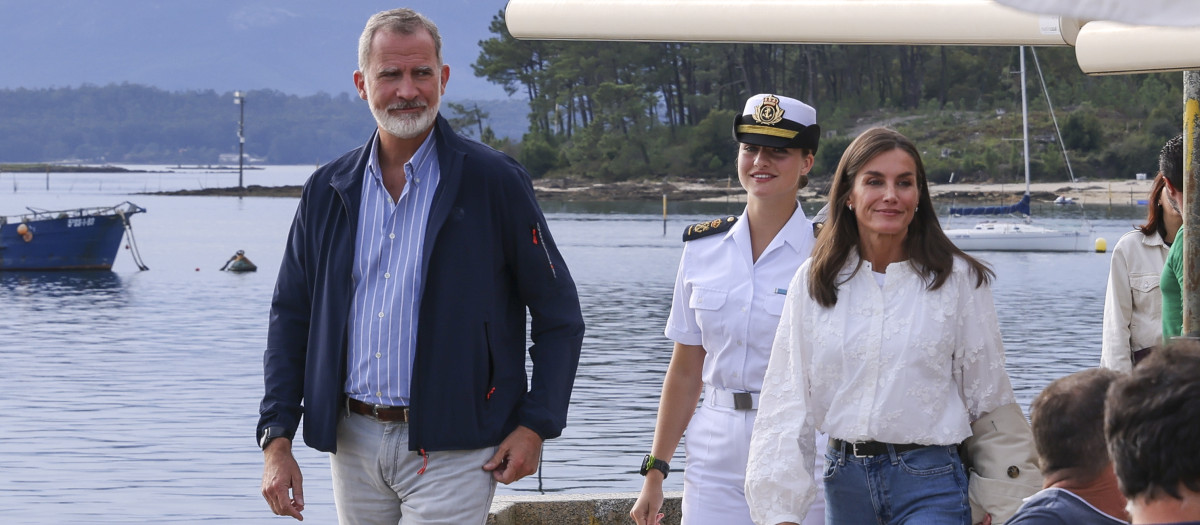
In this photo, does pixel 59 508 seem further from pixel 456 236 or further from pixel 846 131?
pixel 846 131

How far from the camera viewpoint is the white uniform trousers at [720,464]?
3295mm

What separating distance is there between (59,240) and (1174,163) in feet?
140

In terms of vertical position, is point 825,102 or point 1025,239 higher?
point 825,102

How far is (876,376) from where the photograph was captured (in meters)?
2.78

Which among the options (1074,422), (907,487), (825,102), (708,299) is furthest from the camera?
(825,102)

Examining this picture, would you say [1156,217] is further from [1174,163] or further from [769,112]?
[769,112]

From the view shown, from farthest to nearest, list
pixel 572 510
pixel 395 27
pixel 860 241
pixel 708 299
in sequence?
pixel 572 510, pixel 708 299, pixel 395 27, pixel 860 241

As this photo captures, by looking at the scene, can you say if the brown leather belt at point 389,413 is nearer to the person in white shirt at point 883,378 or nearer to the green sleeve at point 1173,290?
the person in white shirt at point 883,378

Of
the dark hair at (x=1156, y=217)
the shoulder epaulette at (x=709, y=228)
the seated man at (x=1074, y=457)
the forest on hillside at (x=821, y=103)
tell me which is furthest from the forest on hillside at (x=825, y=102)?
the seated man at (x=1074, y=457)

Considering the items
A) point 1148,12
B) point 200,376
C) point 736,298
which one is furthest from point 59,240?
point 1148,12

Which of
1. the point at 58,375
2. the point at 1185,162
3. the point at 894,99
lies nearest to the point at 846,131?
the point at 894,99

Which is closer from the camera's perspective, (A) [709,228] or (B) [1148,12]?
(B) [1148,12]

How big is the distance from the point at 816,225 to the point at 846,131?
9213 cm

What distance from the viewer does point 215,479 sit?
14164 millimetres
